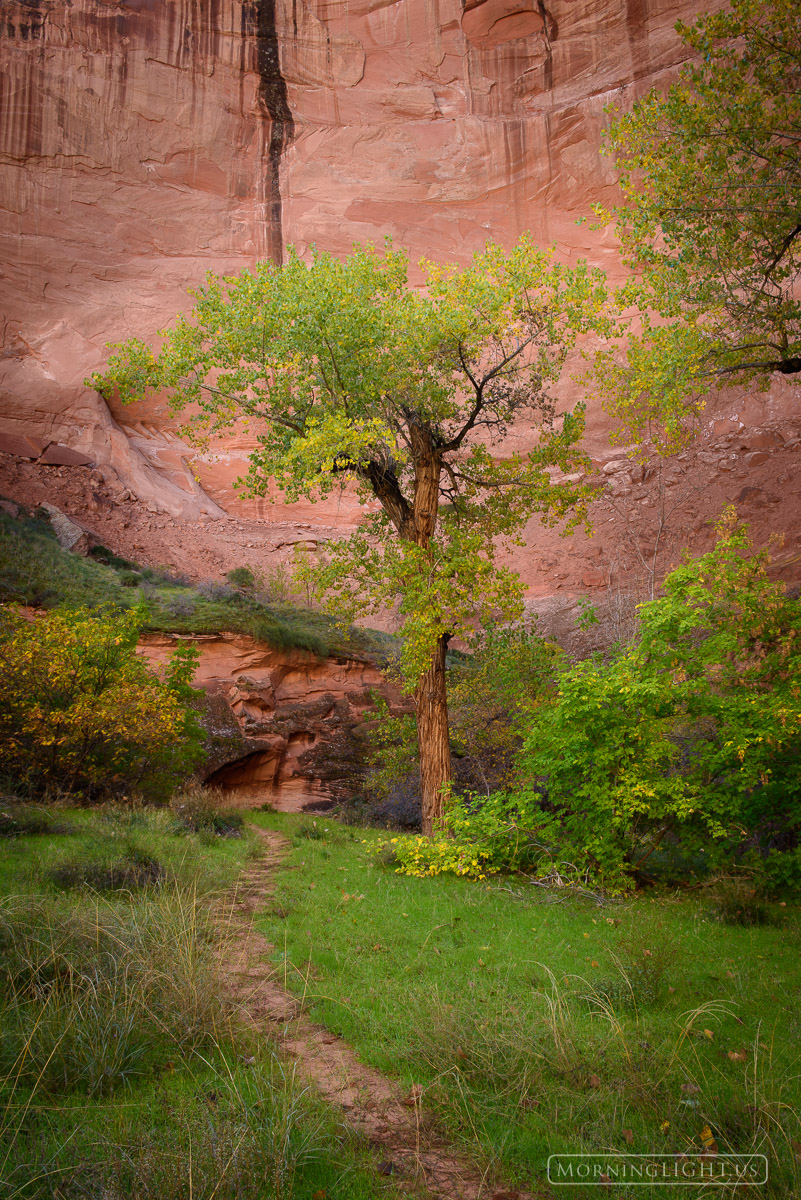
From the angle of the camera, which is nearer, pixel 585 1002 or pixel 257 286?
pixel 585 1002

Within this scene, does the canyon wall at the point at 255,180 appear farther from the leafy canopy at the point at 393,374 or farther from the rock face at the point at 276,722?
the leafy canopy at the point at 393,374

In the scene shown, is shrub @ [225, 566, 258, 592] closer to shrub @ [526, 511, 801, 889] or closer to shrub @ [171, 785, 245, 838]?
shrub @ [171, 785, 245, 838]

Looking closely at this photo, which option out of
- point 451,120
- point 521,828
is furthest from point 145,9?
point 521,828

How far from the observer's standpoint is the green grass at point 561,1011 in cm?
321

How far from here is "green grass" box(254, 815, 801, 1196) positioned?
321 cm

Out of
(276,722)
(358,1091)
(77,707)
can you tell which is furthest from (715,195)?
(276,722)

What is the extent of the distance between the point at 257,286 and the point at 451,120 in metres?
29.2

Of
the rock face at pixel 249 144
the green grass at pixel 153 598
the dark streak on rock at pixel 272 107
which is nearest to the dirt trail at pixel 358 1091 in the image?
the green grass at pixel 153 598

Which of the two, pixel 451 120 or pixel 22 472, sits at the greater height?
pixel 451 120

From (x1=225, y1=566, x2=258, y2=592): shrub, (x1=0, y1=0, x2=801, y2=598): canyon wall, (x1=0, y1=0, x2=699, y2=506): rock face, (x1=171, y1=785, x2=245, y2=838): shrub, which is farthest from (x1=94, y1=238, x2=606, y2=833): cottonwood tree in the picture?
(x1=0, y1=0, x2=699, y2=506): rock face

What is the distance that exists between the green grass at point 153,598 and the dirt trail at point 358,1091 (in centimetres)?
1207

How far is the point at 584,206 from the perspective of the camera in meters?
33.2

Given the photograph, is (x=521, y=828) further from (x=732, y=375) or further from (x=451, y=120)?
(x=451, y=120)

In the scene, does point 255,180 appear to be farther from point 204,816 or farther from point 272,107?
point 204,816
